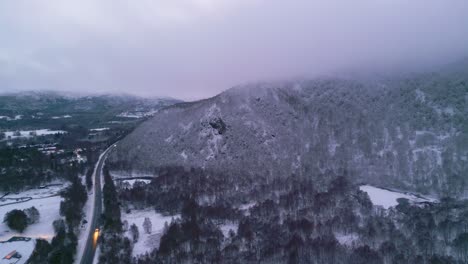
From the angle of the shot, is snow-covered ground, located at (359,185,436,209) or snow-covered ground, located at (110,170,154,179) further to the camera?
snow-covered ground, located at (110,170,154,179)

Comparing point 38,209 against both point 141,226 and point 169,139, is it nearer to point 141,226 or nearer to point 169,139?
point 141,226

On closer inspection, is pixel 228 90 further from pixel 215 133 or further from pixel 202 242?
pixel 202 242

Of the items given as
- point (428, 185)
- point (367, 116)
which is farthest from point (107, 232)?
point (367, 116)

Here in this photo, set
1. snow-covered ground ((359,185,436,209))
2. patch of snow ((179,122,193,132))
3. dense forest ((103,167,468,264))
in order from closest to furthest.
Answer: dense forest ((103,167,468,264))
snow-covered ground ((359,185,436,209))
patch of snow ((179,122,193,132))

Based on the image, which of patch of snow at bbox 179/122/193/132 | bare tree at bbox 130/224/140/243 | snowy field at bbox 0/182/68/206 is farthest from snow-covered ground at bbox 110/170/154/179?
bare tree at bbox 130/224/140/243

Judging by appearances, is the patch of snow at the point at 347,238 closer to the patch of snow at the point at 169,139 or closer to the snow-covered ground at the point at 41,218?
the snow-covered ground at the point at 41,218

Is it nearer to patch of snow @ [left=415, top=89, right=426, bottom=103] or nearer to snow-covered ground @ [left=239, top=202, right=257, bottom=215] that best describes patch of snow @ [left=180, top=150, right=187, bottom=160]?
snow-covered ground @ [left=239, top=202, right=257, bottom=215]
